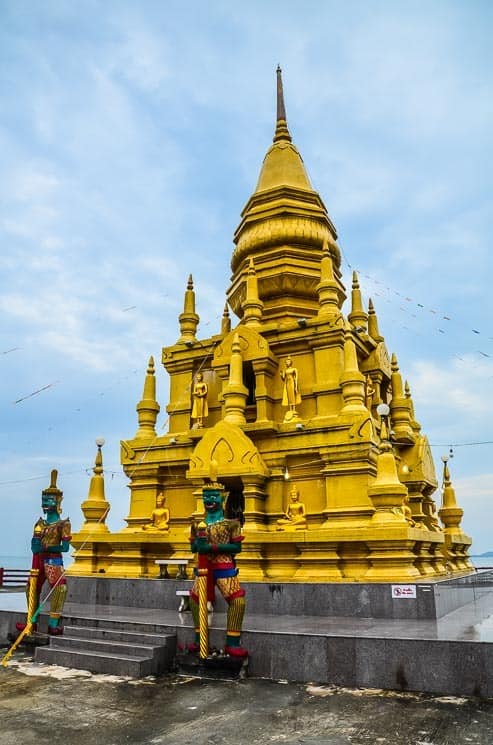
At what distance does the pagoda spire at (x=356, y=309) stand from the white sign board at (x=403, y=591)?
1125cm

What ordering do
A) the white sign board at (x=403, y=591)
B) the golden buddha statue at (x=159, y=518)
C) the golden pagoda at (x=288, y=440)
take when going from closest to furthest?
the white sign board at (x=403, y=591) < the golden pagoda at (x=288, y=440) < the golden buddha statue at (x=159, y=518)

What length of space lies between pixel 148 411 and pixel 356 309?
8591mm

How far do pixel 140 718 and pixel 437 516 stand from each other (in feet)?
57.9

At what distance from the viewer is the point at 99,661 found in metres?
9.54

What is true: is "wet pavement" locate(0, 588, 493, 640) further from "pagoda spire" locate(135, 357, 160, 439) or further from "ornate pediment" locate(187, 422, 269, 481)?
"pagoda spire" locate(135, 357, 160, 439)

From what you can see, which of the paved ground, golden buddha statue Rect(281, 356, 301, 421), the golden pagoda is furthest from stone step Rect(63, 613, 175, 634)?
golden buddha statue Rect(281, 356, 301, 421)

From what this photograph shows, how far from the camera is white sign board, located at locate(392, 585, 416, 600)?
12.3 metres

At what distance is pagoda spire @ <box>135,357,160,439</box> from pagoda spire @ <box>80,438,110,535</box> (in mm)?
1527

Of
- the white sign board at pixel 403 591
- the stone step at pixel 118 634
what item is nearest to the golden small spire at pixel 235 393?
the white sign board at pixel 403 591

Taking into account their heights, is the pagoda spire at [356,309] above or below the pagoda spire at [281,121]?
below

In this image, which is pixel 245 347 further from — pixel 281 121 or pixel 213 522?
pixel 281 121

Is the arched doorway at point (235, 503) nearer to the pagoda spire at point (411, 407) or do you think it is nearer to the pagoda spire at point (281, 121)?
the pagoda spire at point (411, 407)

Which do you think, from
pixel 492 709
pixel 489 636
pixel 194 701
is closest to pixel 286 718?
pixel 194 701

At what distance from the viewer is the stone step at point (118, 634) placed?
32.9ft
